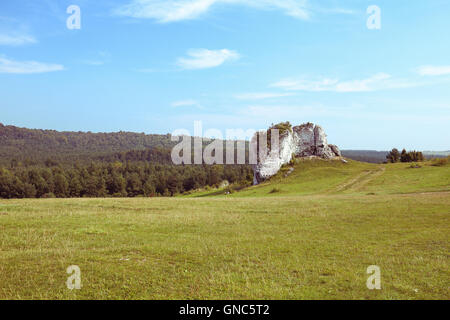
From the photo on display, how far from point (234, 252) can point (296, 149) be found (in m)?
53.6

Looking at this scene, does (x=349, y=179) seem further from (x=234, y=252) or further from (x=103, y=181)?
(x=103, y=181)

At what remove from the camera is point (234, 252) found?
12484 mm

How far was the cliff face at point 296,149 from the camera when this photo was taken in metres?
58.0

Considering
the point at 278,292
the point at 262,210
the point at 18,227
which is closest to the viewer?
the point at 278,292

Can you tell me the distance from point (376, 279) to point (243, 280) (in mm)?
3987

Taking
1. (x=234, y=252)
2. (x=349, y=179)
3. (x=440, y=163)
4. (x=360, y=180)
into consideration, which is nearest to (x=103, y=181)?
(x=349, y=179)

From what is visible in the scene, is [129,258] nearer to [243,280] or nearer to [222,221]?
[243,280]

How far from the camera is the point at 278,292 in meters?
8.38

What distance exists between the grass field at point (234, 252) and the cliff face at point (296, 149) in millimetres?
33104
